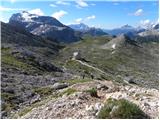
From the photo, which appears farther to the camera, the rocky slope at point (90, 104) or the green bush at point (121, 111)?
the rocky slope at point (90, 104)

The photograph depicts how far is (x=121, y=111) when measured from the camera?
20.0m

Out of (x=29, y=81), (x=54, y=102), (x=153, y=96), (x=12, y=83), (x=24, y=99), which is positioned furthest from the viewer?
(x=29, y=81)

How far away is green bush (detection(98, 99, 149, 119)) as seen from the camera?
19.8 metres

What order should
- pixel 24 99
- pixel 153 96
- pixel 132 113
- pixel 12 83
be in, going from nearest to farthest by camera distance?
pixel 132 113 < pixel 153 96 < pixel 24 99 < pixel 12 83

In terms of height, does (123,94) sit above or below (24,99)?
above

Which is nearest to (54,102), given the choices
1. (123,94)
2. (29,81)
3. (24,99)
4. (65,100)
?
(65,100)

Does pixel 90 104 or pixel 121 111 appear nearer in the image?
pixel 121 111

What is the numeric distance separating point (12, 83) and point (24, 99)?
10283 millimetres

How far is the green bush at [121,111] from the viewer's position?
1978 centimetres

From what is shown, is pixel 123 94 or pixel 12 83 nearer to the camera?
pixel 123 94

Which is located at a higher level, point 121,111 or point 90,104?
point 121,111

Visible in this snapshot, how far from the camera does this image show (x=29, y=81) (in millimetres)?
49719

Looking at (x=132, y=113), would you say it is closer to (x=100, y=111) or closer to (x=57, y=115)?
(x=100, y=111)

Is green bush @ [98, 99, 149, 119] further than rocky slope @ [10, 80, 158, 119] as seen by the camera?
No
